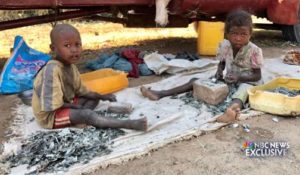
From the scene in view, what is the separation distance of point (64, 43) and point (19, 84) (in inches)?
56.6

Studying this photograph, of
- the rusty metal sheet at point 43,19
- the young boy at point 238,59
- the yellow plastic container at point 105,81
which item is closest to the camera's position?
the young boy at point 238,59

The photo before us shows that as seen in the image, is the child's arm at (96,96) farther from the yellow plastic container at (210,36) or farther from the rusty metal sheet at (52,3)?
the yellow plastic container at (210,36)

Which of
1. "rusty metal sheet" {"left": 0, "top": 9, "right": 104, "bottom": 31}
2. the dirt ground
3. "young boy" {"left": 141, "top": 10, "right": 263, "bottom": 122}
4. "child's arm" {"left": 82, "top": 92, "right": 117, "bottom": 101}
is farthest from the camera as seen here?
"rusty metal sheet" {"left": 0, "top": 9, "right": 104, "bottom": 31}

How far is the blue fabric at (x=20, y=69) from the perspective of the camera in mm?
4109

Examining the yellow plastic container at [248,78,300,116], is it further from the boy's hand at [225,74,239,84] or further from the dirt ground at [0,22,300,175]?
the boy's hand at [225,74,239,84]

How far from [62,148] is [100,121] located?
393 millimetres

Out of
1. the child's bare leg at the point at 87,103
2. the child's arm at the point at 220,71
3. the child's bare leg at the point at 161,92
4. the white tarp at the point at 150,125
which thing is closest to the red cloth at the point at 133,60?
the white tarp at the point at 150,125

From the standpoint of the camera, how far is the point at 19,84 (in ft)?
13.6

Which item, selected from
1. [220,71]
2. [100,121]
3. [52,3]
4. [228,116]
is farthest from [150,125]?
[52,3]

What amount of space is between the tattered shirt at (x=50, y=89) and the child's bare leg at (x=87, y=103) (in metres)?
0.25

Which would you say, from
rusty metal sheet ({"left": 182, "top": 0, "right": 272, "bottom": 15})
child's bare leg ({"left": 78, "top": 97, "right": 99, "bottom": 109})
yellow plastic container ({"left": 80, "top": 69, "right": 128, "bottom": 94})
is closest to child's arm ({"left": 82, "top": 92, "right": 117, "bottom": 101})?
child's bare leg ({"left": 78, "top": 97, "right": 99, "bottom": 109})

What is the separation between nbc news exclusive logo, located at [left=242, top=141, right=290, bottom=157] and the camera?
2669 mm

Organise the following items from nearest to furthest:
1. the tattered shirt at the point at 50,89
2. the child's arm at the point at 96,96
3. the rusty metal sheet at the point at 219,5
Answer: the tattered shirt at the point at 50,89 < the child's arm at the point at 96,96 < the rusty metal sheet at the point at 219,5

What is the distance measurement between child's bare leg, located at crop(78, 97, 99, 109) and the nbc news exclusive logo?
1355 millimetres
